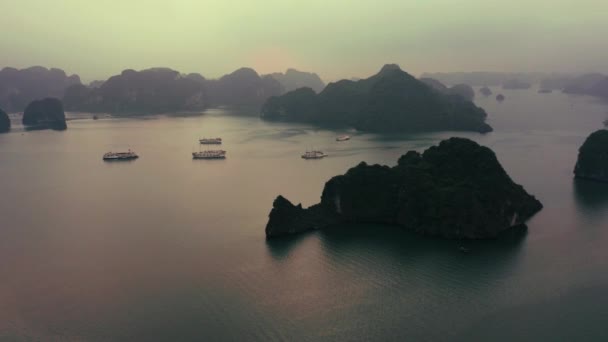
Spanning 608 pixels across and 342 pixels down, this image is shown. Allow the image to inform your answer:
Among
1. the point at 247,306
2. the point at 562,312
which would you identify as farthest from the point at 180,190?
the point at 562,312

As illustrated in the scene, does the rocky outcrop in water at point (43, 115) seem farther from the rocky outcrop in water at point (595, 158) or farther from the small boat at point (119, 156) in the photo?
the rocky outcrop in water at point (595, 158)

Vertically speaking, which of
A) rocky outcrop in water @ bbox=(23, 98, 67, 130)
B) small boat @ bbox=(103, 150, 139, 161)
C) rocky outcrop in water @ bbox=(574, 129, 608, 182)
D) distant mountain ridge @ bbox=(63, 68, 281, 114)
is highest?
distant mountain ridge @ bbox=(63, 68, 281, 114)

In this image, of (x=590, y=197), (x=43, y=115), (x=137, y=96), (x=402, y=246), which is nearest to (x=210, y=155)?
(x=402, y=246)

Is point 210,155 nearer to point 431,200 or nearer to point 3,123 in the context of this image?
point 431,200

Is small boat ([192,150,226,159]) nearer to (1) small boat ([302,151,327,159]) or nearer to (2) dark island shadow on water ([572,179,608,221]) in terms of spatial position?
(1) small boat ([302,151,327,159])

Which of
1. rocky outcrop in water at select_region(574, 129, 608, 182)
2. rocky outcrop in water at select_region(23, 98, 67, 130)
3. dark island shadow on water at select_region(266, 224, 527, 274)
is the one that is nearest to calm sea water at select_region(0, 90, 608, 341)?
dark island shadow on water at select_region(266, 224, 527, 274)

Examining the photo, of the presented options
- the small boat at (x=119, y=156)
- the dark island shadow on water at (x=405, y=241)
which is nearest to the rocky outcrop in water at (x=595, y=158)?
the dark island shadow on water at (x=405, y=241)
